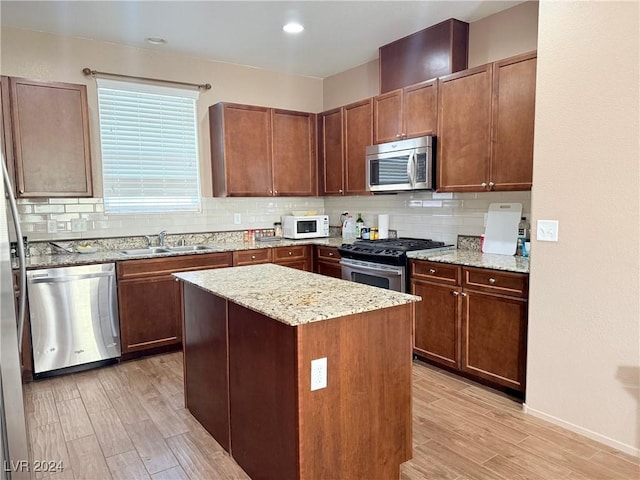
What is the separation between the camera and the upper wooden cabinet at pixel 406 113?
11.8 feet

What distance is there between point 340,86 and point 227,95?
4.33ft

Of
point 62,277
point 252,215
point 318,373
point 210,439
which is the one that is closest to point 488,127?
point 318,373

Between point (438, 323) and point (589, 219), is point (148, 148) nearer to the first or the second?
point (438, 323)

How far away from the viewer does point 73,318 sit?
340cm

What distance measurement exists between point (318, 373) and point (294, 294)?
42 cm

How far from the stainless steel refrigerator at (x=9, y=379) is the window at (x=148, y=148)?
281 cm

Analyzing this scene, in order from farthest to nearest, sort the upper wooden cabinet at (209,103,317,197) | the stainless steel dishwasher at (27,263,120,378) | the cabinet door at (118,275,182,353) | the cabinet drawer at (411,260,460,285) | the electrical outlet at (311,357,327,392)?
the upper wooden cabinet at (209,103,317,197), the cabinet door at (118,275,182,353), the stainless steel dishwasher at (27,263,120,378), the cabinet drawer at (411,260,460,285), the electrical outlet at (311,357,327,392)

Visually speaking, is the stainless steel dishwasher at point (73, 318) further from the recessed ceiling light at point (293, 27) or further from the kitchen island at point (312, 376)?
the recessed ceiling light at point (293, 27)

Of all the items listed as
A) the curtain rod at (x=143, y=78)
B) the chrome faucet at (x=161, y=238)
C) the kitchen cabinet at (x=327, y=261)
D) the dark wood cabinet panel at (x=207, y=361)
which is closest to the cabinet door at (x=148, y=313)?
the chrome faucet at (x=161, y=238)

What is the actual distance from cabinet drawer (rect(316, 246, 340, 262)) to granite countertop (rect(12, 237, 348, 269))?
0.20ft

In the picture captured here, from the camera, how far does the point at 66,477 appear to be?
84.4 inches

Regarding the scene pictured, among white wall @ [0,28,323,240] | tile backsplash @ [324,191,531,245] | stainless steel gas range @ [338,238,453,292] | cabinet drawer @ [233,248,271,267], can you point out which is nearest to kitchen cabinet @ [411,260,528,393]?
stainless steel gas range @ [338,238,453,292]

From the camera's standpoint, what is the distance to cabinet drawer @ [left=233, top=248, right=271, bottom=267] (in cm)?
418

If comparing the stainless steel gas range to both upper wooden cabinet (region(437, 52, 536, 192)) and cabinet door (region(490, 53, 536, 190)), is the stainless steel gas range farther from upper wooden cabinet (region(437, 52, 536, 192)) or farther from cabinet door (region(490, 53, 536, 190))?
cabinet door (region(490, 53, 536, 190))
